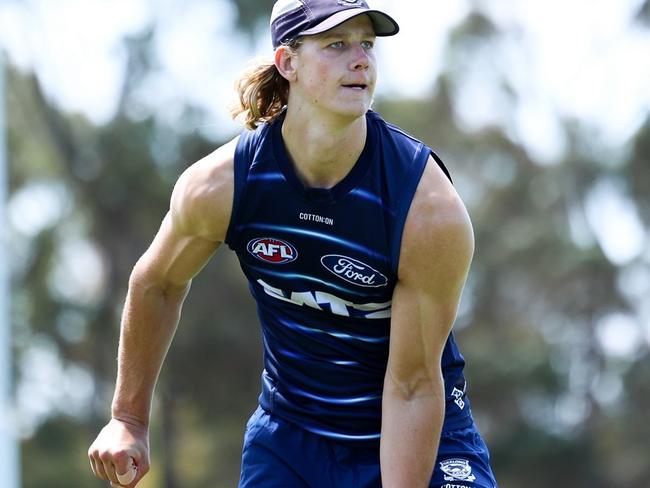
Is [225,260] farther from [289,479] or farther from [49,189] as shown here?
[289,479]

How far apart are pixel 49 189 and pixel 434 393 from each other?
24.8 meters

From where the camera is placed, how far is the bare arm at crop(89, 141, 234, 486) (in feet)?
17.9

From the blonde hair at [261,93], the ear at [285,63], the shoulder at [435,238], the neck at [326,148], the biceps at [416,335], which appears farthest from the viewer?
the blonde hair at [261,93]

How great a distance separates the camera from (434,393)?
17.7 ft

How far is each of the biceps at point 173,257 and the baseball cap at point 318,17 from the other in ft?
2.73

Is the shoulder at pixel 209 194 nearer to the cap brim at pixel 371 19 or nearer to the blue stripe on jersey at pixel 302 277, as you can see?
the blue stripe on jersey at pixel 302 277

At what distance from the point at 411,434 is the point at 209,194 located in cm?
117

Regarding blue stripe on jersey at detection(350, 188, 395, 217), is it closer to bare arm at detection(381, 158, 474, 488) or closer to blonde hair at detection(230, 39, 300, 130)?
bare arm at detection(381, 158, 474, 488)

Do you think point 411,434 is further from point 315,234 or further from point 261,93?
point 261,93

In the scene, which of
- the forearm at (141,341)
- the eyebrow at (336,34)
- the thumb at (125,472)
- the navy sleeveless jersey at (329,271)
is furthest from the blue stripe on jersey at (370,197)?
the thumb at (125,472)

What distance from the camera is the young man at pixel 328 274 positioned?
528 cm

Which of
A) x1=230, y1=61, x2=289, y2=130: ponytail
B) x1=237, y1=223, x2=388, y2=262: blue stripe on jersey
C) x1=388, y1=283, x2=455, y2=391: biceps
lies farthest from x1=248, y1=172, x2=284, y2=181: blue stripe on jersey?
x1=388, y1=283, x2=455, y2=391: biceps

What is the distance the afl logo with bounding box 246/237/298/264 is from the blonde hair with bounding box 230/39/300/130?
20.3 inches

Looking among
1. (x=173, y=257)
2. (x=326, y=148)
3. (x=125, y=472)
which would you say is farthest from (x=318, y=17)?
(x=125, y=472)
